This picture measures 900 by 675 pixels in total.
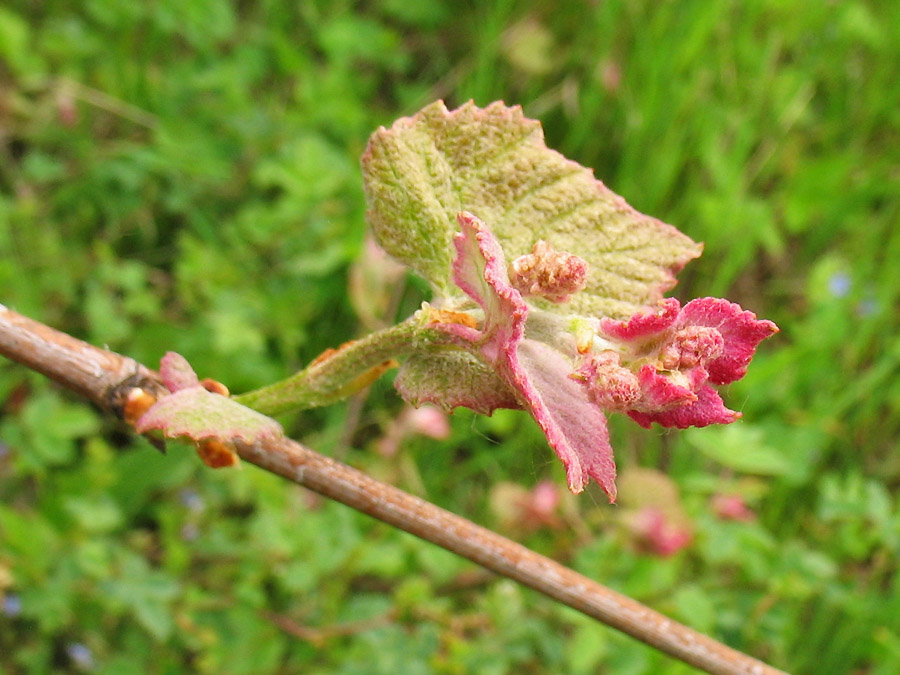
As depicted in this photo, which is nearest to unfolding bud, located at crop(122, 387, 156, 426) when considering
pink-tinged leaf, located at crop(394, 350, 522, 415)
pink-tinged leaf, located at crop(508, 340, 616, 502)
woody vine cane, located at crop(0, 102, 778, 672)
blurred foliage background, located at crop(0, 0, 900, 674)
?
woody vine cane, located at crop(0, 102, 778, 672)

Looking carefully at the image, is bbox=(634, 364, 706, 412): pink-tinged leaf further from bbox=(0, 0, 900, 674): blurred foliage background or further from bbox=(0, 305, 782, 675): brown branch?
bbox=(0, 0, 900, 674): blurred foliage background

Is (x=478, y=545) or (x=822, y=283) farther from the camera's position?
(x=822, y=283)

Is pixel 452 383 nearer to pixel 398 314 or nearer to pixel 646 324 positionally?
pixel 646 324

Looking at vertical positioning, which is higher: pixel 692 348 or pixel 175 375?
pixel 692 348

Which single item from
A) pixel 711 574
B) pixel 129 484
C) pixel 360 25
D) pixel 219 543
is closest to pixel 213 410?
pixel 219 543

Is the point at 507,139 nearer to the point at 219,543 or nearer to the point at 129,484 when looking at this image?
the point at 219,543

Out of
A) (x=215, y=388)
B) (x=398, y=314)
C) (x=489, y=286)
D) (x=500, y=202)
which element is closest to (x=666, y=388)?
(x=489, y=286)
